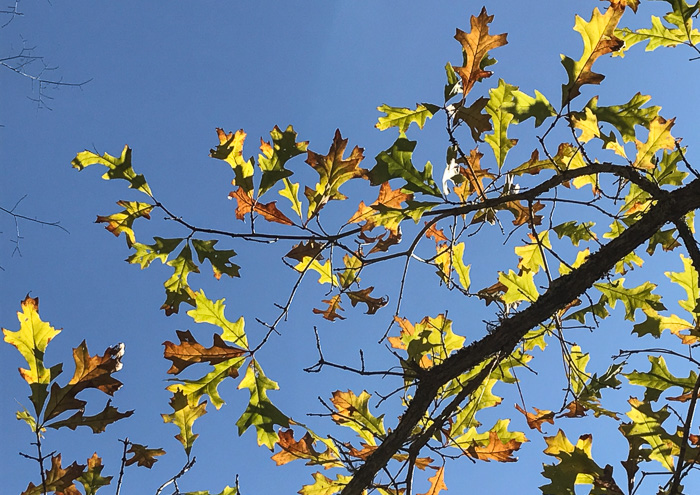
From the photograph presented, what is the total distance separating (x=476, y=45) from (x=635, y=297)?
4.11ft

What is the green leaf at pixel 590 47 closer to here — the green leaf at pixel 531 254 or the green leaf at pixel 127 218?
the green leaf at pixel 531 254

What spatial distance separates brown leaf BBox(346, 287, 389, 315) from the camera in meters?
2.45

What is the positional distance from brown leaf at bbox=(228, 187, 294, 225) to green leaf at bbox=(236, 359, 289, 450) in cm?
57

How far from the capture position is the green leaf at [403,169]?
1946 mm

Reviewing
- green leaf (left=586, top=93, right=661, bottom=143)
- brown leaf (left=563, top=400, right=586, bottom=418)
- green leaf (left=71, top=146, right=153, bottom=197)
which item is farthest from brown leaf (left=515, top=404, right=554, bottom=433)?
green leaf (left=71, top=146, right=153, bottom=197)

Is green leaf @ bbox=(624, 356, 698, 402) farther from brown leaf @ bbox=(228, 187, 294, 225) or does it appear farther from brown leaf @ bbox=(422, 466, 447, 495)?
brown leaf @ bbox=(228, 187, 294, 225)

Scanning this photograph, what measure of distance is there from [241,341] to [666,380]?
1651 mm

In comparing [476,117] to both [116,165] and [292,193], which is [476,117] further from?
[116,165]

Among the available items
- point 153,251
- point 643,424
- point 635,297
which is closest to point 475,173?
point 635,297

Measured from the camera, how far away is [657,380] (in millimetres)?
2123

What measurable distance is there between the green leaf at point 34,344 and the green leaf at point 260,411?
676mm

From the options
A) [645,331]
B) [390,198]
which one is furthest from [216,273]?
[645,331]

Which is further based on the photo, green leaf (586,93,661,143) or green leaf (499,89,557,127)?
green leaf (586,93,661,143)

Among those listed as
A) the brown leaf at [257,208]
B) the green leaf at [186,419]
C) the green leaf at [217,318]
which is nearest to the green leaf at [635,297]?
the brown leaf at [257,208]
